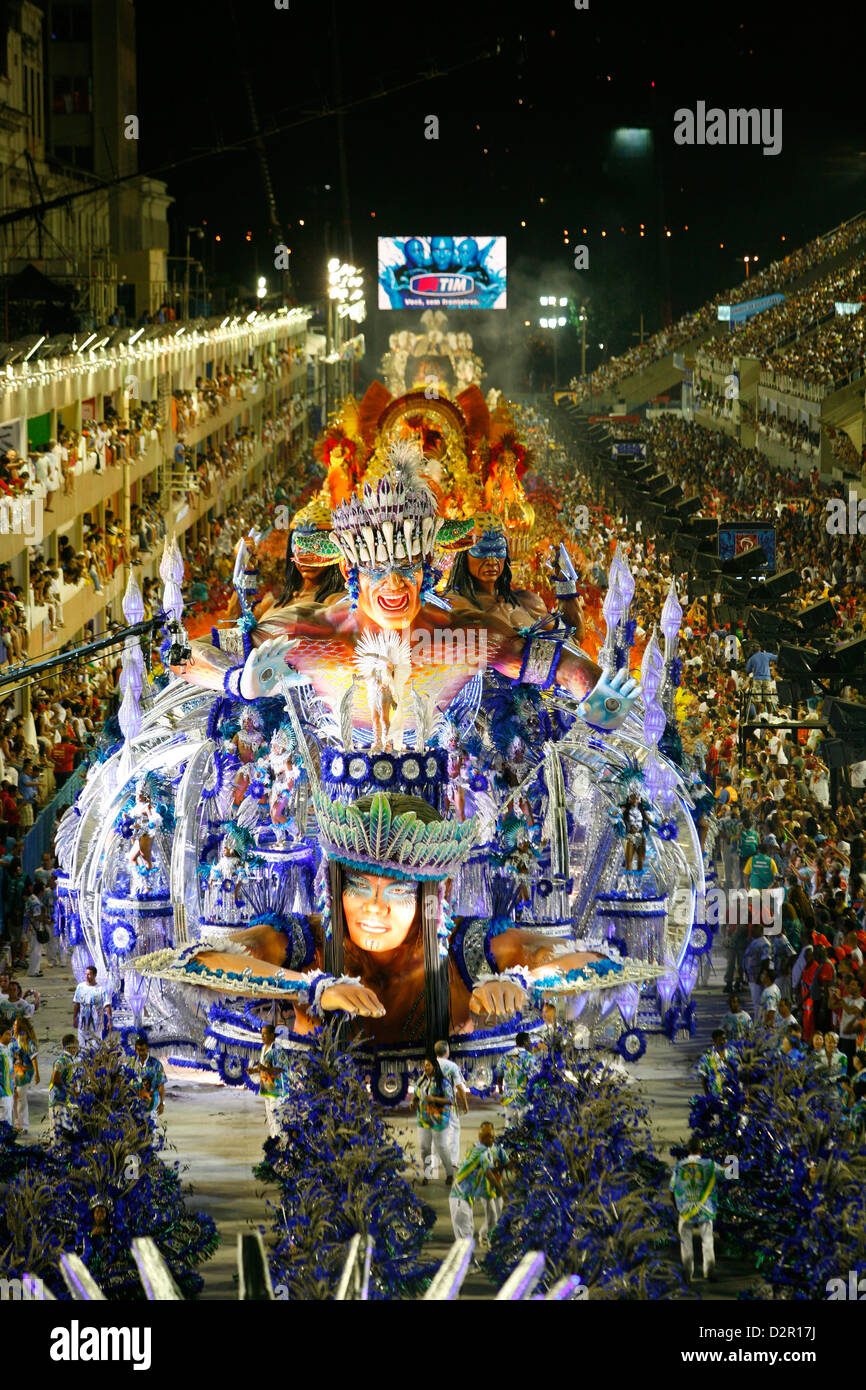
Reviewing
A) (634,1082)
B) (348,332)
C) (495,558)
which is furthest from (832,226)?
A: (634,1082)

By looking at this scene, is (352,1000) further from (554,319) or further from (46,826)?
(554,319)

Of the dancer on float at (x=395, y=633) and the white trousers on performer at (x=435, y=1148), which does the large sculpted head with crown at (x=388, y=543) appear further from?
the white trousers on performer at (x=435, y=1148)

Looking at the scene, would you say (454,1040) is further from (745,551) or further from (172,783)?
(745,551)

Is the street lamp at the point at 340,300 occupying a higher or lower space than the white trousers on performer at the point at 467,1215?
higher

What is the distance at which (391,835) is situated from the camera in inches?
707

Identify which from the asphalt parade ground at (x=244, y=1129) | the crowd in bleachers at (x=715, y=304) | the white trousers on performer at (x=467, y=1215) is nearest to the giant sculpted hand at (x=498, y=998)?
the asphalt parade ground at (x=244, y=1129)

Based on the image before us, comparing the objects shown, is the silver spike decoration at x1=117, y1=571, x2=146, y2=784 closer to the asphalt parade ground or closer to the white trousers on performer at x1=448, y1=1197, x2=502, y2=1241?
the asphalt parade ground

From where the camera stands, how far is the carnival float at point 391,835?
59.6 ft

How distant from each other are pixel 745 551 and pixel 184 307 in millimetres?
27583

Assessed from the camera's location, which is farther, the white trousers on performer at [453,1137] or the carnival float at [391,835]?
the carnival float at [391,835]

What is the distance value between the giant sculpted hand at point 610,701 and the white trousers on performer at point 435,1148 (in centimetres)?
436

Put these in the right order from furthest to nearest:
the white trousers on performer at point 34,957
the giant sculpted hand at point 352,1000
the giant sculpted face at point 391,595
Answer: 1. the white trousers on performer at point 34,957
2. the giant sculpted face at point 391,595
3. the giant sculpted hand at point 352,1000

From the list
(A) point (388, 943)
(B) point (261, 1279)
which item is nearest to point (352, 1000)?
(A) point (388, 943)

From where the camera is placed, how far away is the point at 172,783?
19.7 meters
